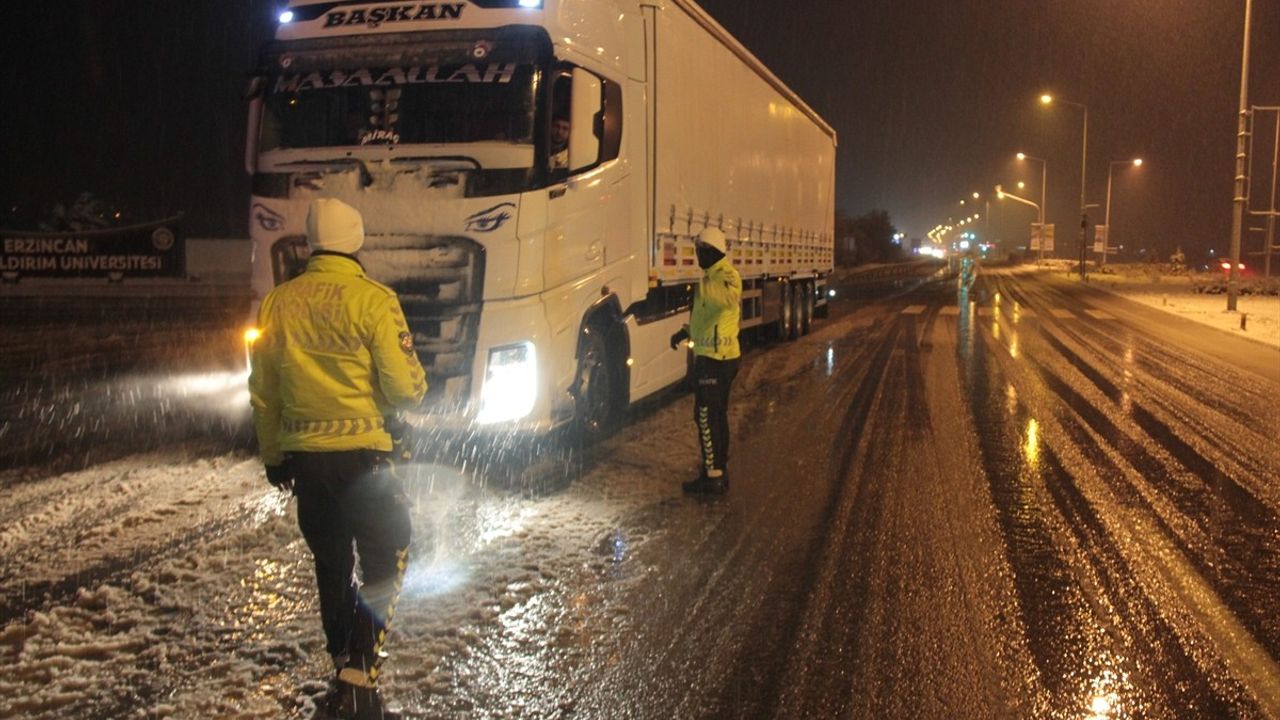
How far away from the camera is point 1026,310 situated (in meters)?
29.1

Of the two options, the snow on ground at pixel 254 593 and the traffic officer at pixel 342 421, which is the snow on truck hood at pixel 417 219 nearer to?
the snow on ground at pixel 254 593

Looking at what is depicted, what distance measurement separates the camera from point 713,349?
7.54 m

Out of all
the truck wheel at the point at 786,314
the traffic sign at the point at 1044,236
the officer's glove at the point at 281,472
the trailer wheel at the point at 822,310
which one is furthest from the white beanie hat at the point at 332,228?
the traffic sign at the point at 1044,236

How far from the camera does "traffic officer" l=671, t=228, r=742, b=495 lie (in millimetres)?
7484

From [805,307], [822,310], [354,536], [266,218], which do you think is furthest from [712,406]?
[822,310]

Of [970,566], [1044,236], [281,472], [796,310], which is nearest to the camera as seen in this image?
[281,472]

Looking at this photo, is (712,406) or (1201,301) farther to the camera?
(1201,301)

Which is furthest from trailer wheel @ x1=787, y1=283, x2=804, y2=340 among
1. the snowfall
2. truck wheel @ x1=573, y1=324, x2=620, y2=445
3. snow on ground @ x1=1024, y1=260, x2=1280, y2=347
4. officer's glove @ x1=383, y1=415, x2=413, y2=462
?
officer's glove @ x1=383, y1=415, x2=413, y2=462

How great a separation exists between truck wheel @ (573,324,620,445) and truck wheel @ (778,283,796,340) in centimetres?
903

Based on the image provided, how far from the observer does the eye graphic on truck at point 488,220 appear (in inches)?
296

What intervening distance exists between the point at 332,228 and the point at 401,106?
14.7 ft

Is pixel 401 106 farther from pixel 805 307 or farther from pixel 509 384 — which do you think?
pixel 805 307

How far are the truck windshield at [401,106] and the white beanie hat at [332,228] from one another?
401cm

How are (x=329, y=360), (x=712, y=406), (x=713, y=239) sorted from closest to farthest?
(x=329, y=360) → (x=713, y=239) → (x=712, y=406)
